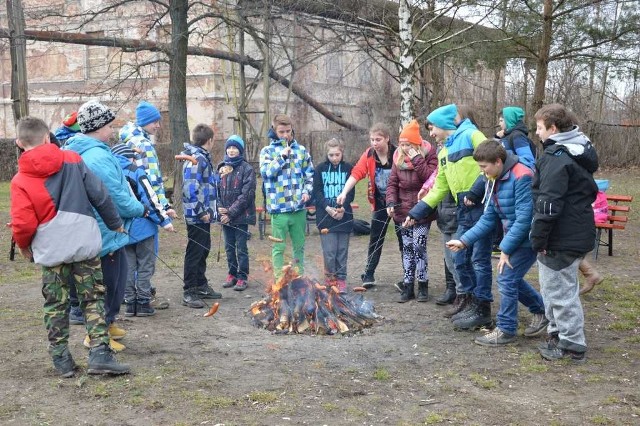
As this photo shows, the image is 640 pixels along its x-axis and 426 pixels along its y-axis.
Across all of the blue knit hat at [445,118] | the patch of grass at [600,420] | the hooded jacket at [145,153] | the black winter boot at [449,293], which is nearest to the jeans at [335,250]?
the black winter boot at [449,293]

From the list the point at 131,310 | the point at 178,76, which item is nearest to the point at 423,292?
the point at 131,310

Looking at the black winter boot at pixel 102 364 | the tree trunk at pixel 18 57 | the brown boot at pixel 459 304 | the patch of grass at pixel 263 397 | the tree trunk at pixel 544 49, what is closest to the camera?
the patch of grass at pixel 263 397

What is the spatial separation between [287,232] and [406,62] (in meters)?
6.80

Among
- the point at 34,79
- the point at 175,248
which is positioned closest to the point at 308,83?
the point at 34,79

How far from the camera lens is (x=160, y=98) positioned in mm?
28828

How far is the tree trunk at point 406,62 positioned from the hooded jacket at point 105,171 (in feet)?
27.9

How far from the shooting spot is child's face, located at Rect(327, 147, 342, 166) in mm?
8055

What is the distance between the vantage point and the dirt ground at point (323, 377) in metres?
4.48

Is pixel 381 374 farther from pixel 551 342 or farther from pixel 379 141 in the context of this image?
pixel 379 141

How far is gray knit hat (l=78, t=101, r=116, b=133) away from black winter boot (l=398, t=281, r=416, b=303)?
12.0 ft

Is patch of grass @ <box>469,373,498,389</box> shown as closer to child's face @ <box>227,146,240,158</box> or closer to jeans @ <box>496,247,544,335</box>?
jeans @ <box>496,247,544,335</box>

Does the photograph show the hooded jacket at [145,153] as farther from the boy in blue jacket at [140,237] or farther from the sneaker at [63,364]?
the sneaker at [63,364]

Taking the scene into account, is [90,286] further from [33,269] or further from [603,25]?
[603,25]

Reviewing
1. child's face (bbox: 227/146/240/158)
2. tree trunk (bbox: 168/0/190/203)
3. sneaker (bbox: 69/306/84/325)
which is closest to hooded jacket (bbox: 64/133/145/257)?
sneaker (bbox: 69/306/84/325)
